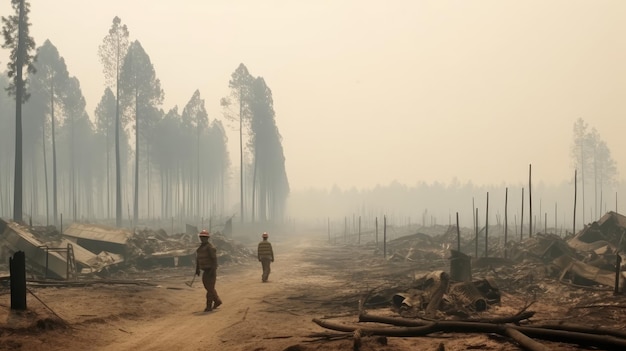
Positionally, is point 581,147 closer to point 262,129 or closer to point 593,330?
point 262,129

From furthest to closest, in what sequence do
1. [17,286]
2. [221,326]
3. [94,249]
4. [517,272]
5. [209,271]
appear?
[94,249]
[517,272]
[209,271]
[221,326]
[17,286]

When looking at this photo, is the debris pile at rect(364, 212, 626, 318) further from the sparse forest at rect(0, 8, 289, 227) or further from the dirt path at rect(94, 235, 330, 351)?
the sparse forest at rect(0, 8, 289, 227)

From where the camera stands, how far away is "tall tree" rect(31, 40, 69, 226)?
3997 centimetres

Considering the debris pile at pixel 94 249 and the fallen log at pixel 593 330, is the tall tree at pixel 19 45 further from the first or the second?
the fallen log at pixel 593 330

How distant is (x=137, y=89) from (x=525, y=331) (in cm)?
3963

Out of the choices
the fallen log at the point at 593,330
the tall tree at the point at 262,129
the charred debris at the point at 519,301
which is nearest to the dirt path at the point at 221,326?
the charred debris at the point at 519,301

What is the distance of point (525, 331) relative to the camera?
7277mm

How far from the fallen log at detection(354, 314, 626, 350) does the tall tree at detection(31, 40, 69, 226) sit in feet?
128

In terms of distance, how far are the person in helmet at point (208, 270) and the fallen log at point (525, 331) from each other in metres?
4.23

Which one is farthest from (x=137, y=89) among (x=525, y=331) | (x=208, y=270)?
(x=525, y=331)

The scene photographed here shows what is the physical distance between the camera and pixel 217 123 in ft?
240

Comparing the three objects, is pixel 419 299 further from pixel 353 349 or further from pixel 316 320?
pixel 353 349

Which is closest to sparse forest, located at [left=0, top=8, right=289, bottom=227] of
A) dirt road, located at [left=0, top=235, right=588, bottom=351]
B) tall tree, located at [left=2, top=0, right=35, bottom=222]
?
tall tree, located at [left=2, top=0, right=35, bottom=222]

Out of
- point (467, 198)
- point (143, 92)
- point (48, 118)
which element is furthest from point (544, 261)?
point (467, 198)
